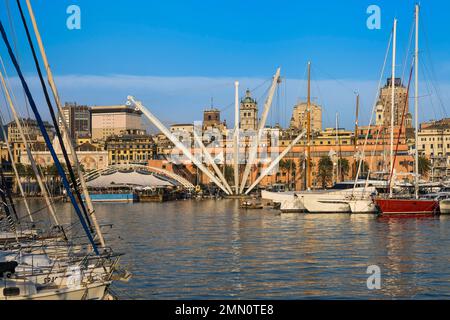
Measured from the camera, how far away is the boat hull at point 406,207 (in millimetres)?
40375

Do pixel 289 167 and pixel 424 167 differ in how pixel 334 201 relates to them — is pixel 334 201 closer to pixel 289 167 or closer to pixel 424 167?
pixel 289 167

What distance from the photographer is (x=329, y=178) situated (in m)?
95.7

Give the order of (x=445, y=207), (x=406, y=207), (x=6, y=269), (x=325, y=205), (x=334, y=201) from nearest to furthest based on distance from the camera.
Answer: (x=6, y=269) < (x=406, y=207) < (x=445, y=207) < (x=334, y=201) < (x=325, y=205)

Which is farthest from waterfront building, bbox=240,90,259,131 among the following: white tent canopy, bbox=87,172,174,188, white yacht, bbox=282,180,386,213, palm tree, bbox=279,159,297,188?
white yacht, bbox=282,180,386,213

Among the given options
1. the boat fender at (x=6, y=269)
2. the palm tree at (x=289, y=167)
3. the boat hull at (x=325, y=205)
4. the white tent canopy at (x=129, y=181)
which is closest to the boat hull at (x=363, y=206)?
the boat hull at (x=325, y=205)

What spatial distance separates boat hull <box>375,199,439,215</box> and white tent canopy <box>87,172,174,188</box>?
47456 millimetres

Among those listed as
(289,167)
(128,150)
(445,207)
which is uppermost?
(128,150)

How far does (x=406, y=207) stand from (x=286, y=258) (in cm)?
1816

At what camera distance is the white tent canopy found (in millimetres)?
86000

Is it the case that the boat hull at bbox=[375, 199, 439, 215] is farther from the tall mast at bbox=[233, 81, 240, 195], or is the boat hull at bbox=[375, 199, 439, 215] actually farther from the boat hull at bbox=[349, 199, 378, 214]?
→ the tall mast at bbox=[233, 81, 240, 195]

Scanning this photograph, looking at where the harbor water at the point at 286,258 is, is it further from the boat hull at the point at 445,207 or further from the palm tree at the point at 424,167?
the palm tree at the point at 424,167

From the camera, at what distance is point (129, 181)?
87188mm

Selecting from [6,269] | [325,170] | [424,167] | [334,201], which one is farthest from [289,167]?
[6,269]

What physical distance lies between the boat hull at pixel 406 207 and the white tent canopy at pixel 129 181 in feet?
156
